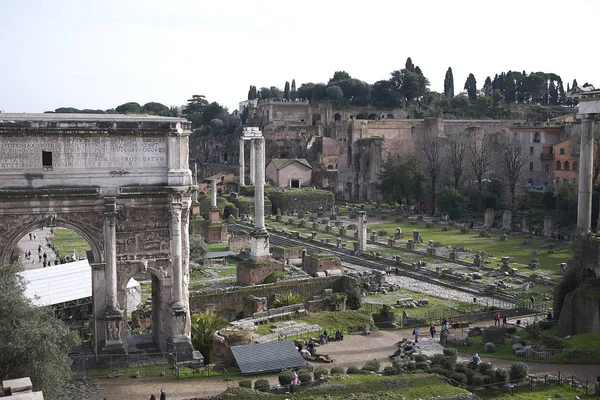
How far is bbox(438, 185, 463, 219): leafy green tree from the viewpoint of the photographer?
52.4 meters

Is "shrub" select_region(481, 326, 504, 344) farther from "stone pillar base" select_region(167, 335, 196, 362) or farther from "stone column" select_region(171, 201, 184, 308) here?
"stone column" select_region(171, 201, 184, 308)

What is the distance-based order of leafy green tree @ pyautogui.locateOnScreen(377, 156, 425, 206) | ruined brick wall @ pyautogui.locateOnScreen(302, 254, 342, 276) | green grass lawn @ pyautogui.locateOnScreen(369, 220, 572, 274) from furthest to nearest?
leafy green tree @ pyautogui.locateOnScreen(377, 156, 425, 206), green grass lawn @ pyautogui.locateOnScreen(369, 220, 572, 274), ruined brick wall @ pyautogui.locateOnScreen(302, 254, 342, 276)

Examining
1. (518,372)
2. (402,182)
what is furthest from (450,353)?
(402,182)

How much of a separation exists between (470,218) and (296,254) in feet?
67.0

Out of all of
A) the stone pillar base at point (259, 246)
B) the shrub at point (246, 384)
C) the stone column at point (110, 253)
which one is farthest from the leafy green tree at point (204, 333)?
the stone pillar base at point (259, 246)

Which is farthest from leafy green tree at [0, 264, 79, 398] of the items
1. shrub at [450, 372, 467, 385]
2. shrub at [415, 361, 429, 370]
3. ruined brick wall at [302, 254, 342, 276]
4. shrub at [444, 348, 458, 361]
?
ruined brick wall at [302, 254, 342, 276]

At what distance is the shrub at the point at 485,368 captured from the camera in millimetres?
17067

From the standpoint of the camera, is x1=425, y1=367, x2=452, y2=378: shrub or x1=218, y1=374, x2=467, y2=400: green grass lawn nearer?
x1=218, y1=374, x2=467, y2=400: green grass lawn

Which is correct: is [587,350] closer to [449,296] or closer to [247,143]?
[449,296]

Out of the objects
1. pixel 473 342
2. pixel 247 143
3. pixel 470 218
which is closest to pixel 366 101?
pixel 247 143

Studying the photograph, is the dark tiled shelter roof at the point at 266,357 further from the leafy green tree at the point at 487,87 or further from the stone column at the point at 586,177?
the leafy green tree at the point at 487,87

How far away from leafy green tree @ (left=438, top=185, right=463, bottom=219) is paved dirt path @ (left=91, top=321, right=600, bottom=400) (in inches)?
1216

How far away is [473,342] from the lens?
21.5 metres

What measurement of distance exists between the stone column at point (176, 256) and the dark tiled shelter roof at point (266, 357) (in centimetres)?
216
